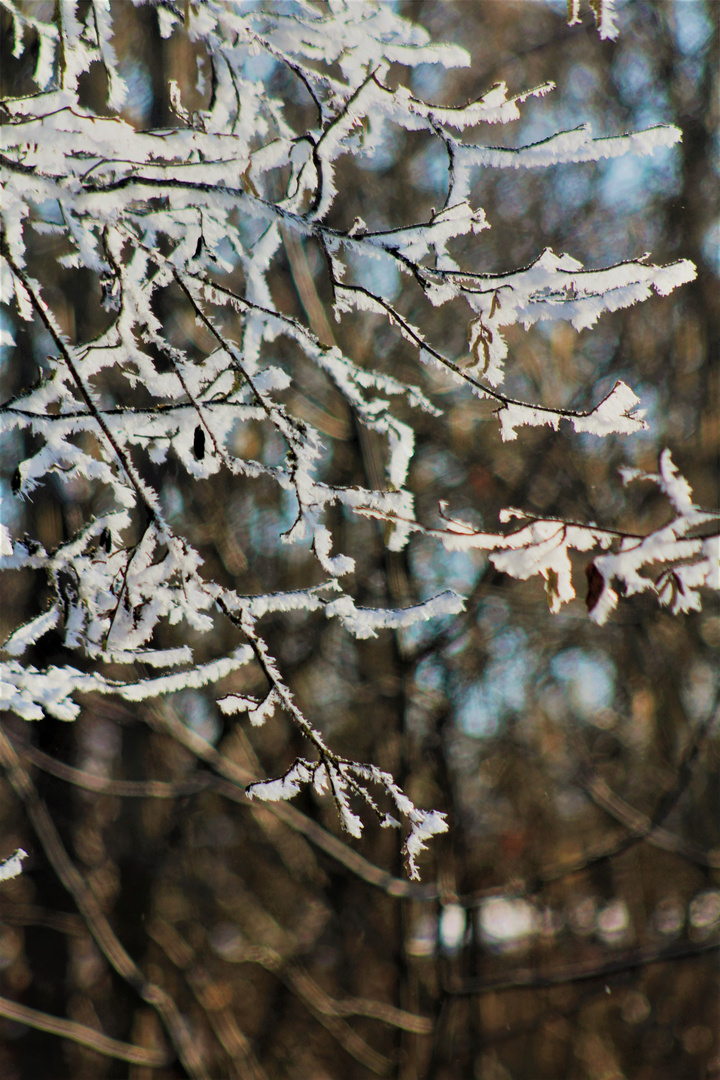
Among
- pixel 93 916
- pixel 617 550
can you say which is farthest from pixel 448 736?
pixel 617 550

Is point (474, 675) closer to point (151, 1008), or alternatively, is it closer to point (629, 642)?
point (629, 642)

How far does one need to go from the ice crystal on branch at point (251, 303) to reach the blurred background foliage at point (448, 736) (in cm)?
346

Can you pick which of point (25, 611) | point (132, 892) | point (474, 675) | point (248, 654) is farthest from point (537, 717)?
point (248, 654)

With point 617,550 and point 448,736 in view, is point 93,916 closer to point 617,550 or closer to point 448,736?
point 448,736

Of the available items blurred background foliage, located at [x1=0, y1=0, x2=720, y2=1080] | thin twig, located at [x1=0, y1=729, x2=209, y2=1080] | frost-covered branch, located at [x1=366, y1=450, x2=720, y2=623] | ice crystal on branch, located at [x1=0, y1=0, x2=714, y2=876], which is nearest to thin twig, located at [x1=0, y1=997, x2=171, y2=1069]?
blurred background foliage, located at [x1=0, y1=0, x2=720, y2=1080]

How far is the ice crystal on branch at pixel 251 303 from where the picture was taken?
1.06 meters

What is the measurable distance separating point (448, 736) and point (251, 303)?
4.76 m

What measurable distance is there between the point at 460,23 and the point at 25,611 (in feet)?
19.5

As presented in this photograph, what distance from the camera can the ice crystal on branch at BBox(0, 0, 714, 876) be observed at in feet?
3.48

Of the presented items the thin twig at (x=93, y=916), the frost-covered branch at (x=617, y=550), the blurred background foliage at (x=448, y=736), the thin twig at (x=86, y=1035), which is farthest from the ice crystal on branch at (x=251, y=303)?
the thin twig at (x=86, y=1035)

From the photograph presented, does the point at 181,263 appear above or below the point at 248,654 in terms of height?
above

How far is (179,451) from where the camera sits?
143cm

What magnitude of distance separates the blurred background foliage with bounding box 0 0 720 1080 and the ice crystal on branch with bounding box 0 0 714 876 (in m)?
3.46

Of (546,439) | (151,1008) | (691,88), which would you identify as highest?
(691,88)
